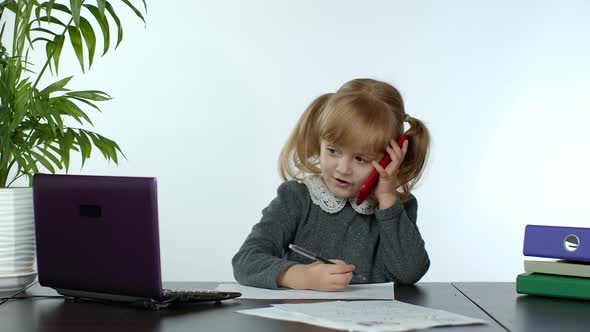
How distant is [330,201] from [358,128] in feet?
0.77

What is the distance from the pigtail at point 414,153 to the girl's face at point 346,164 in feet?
0.42

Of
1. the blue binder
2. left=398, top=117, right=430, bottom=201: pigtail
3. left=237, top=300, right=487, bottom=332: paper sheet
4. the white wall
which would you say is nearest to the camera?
left=237, top=300, right=487, bottom=332: paper sheet

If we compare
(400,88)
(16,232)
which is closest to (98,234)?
(16,232)

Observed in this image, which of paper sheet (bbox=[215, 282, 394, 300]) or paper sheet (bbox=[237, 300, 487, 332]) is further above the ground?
paper sheet (bbox=[237, 300, 487, 332])

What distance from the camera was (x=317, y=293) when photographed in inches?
57.5

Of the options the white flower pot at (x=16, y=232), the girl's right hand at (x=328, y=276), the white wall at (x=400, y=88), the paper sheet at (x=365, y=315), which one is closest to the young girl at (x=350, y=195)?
the girl's right hand at (x=328, y=276)

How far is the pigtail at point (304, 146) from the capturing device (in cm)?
193

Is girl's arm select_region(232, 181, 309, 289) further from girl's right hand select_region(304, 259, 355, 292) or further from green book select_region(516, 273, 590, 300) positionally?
green book select_region(516, 273, 590, 300)

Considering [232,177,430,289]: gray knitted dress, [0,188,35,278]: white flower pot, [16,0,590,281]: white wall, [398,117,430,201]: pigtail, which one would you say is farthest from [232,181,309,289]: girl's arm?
[16,0,590,281]: white wall

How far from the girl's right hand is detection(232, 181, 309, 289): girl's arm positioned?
0.07 meters

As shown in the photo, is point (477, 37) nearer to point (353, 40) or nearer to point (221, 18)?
point (353, 40)

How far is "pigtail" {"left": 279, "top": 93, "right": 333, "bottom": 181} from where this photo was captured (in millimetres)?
1931

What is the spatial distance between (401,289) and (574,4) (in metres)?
2.78

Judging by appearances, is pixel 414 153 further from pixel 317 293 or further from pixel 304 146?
pixel 317 293
